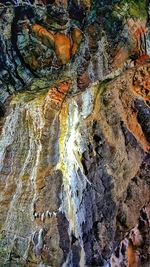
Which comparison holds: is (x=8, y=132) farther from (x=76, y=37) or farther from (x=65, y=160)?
(x=76, y=37)

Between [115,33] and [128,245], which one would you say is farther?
[115,33]

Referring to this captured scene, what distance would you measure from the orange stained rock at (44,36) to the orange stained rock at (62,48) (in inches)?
6.1

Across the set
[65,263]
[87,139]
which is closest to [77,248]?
[65,263]

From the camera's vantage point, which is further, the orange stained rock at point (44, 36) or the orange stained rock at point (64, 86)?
the orange stained rock at point (44, 36)

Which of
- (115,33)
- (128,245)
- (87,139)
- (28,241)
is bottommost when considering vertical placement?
(128,245)

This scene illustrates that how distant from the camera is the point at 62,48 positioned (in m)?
11.6

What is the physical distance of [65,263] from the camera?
7.68 meters

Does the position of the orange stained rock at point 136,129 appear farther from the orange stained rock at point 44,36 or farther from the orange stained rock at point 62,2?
the orange stained rock at point 62,2

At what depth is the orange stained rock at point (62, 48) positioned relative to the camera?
37.8 ft

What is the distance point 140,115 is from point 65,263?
136 inches

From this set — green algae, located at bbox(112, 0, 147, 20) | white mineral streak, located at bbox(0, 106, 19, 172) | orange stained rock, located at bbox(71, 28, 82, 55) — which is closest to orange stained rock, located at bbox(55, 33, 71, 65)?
orange stained rock, located at bbox(71, 28, 82, 55)

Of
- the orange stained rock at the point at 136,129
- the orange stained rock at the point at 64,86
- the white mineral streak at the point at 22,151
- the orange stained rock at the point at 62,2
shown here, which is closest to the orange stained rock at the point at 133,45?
the orange stained rock at the point at 64,86

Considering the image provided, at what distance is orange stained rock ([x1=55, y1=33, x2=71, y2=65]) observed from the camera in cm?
1151

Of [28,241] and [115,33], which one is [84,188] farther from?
[115,33]
